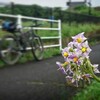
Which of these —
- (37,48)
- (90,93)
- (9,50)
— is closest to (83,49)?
(90,93)

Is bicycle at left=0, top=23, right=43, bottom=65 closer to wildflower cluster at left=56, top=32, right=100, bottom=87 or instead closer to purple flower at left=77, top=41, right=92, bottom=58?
wildflower cluster at left=56, top=32, right=100, bottom=87

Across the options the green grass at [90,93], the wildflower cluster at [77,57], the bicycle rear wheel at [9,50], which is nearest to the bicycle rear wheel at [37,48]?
the bicycle rear wheel at [9,50]

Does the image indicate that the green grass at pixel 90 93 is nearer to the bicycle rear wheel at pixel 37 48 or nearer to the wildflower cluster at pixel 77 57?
the wildflower cluster at pixel 77 57

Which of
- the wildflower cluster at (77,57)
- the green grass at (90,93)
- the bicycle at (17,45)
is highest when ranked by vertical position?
the wildflower cluster at (77,57)

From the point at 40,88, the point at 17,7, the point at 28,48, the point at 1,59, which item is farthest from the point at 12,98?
the point at 17,7

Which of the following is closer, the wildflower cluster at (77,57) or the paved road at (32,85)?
the wildflower cluster at (77,57)

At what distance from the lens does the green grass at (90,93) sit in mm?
3879

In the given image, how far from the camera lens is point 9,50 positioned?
8.35 m

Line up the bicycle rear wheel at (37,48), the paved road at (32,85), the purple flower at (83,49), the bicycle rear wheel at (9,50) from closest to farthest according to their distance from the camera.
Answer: the purple flower at (83,49), the paved road at (32,85), the bicycle rear wheel at (9,50), the bicycle rear wheel at (37,48)

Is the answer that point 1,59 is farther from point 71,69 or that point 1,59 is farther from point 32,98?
point 71,69

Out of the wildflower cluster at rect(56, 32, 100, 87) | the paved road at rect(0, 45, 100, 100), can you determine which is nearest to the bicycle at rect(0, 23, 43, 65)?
the paved road at rect(0, 45, 100, 100)

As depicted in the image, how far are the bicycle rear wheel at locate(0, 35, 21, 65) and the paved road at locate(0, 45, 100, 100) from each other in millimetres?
838

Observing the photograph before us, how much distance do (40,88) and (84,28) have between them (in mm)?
14289

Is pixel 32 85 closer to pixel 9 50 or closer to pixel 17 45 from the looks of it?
pixel 9 50
